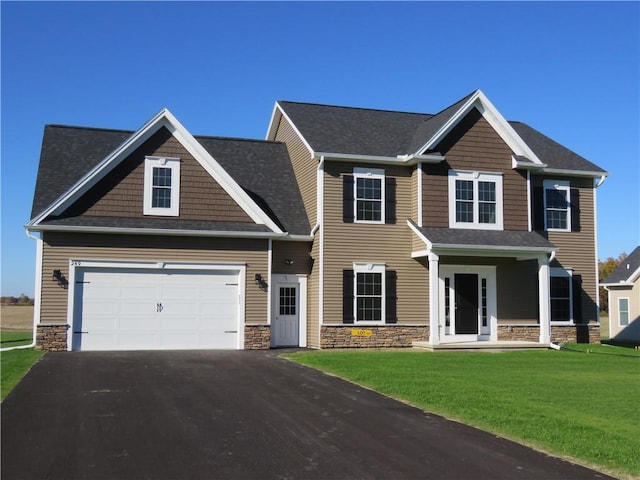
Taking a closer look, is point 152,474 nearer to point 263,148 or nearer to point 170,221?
point 170,221

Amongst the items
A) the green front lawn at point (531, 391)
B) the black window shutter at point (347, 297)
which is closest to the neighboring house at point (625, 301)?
the green front lawn at point (531, 391)

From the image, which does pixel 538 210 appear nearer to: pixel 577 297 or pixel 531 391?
pixel 577 297

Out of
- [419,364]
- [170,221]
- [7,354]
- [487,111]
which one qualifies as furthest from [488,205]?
[7,354]

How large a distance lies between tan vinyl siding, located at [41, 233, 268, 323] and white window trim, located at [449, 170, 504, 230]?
6185mm

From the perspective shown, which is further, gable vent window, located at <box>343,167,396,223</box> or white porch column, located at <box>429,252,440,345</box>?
gable vent window, located at <box>343,167,396,223</box>

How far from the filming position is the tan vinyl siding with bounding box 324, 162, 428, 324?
70.0 ft

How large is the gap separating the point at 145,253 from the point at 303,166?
650 centimetres

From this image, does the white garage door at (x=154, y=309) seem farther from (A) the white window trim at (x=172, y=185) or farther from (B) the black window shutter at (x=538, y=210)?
(B) the black window shutter at (x=538, y=210)

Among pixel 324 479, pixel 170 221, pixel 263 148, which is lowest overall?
pixel 324 479

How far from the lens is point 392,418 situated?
33.3ft

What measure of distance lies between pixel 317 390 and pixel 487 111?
13.4m

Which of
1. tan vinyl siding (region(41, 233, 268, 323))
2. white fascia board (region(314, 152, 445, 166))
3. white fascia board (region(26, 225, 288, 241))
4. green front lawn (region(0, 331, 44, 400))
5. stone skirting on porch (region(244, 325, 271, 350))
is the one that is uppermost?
white fascia board (region(314, 152, 445, 166))

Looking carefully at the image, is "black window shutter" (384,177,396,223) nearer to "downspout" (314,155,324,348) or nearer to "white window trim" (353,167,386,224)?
"white window trim" (353,167,386,224)

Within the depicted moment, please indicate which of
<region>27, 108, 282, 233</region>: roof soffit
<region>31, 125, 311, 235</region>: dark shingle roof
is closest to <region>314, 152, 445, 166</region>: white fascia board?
<region>31, 125, 311, 235</region>: dark shingle roof
